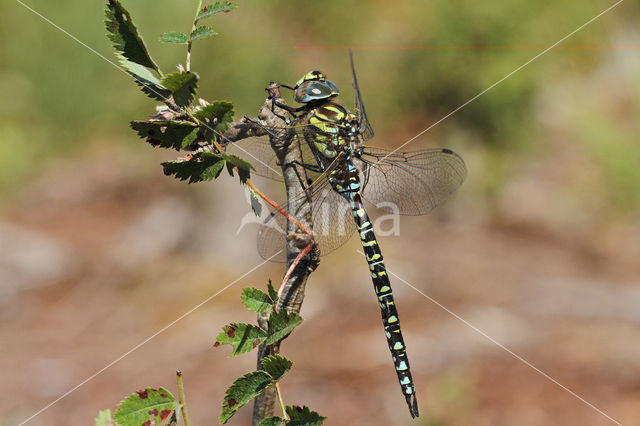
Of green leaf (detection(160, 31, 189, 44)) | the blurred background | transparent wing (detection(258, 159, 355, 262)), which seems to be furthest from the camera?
the blurred background

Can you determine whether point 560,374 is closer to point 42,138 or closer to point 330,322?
point 330,322

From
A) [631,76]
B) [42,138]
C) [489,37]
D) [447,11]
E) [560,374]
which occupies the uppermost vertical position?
[42,138]

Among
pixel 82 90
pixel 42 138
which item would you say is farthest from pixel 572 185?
pixel 42 138

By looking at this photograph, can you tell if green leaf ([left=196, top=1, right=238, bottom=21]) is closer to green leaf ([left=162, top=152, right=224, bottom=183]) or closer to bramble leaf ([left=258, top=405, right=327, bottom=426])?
green leaf ([left=162, top=152, right=224, bottom=183])

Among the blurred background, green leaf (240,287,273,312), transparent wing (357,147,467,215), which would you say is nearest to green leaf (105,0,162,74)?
green leaf (240,287,273,312)

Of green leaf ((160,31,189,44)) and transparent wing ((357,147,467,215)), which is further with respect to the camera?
transparent wing ((357,147,467,215))

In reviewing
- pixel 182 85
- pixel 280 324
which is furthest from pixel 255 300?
pixel 182 85
